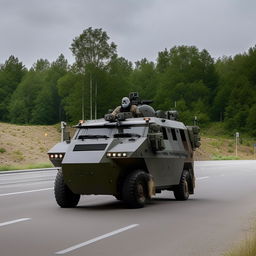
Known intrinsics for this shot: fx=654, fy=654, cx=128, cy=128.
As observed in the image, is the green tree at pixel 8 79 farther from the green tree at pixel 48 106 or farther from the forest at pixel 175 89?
the green tree at pixel 48 106

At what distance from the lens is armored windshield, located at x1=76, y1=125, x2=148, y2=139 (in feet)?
46.5

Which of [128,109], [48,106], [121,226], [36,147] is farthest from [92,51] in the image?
[121,226]

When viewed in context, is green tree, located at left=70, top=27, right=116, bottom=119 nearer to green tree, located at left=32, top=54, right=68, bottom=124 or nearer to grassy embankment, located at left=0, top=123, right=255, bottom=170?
grassy embankment, located at left=0, top=123, right=255, bottom=170

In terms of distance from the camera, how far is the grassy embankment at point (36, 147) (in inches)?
1965

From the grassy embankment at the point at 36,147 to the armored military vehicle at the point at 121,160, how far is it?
981 inches

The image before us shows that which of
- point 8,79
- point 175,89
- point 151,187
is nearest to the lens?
point 151,187

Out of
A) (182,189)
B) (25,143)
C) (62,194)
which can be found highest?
(25,143)

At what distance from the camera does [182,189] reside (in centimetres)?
1608

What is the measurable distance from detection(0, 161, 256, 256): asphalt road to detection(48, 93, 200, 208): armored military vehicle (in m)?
0.39

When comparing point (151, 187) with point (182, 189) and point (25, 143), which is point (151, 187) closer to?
point (182, 189)

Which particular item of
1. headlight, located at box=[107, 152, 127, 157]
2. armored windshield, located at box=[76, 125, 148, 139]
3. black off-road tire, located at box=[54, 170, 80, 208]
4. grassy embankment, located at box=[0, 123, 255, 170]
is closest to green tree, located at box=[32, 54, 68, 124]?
grassy embankment, located at box=[0, 123, 255, 170]

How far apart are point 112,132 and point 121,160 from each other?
1.29 m

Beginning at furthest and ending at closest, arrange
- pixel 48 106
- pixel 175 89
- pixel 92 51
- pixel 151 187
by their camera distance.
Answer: pixel 175 89 → pixel 48 106 → pixel 92 51 → pixel 151 187

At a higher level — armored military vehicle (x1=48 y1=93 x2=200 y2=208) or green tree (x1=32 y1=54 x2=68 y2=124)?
green tree (x1=32 y1=54 x2=68 y2=124)
